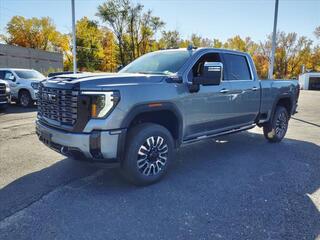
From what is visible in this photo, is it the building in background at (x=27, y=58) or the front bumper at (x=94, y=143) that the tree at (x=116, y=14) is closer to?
the building in background at (x=27, y=58)

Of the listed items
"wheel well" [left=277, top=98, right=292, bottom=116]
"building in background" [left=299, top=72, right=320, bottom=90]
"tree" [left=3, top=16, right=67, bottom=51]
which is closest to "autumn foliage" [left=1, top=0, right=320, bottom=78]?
A: "tree" [left=3, top=16, right=67, bottom=51]

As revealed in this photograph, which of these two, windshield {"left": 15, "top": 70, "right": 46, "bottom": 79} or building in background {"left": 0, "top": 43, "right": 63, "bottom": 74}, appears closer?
windshield {"left": 15, "top": 70, "right": 46, "bottom": 79}

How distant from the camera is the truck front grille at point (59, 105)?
3553 mm

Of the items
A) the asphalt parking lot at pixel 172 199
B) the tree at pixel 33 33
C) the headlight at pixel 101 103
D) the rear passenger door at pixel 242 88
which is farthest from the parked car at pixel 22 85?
the tree at pixel 33 33

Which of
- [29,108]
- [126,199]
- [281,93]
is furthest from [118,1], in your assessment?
[126,199]

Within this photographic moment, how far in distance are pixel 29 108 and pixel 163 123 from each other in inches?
424

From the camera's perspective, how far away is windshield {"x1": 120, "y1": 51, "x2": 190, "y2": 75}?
462cm

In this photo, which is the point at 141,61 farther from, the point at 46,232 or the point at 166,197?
the point at 46,232

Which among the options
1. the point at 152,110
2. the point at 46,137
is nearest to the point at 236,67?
the point at 152,110

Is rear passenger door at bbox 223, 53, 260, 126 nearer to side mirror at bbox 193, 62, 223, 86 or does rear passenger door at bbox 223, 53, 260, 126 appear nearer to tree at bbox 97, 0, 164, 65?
side mirror at bbox 193, 62, 223, 86

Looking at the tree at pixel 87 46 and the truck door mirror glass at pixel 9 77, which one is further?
the tree at pixel 87 46

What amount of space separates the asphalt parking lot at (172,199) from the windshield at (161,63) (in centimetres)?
169

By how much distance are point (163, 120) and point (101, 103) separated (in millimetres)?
1228

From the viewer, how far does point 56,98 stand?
3799mm
